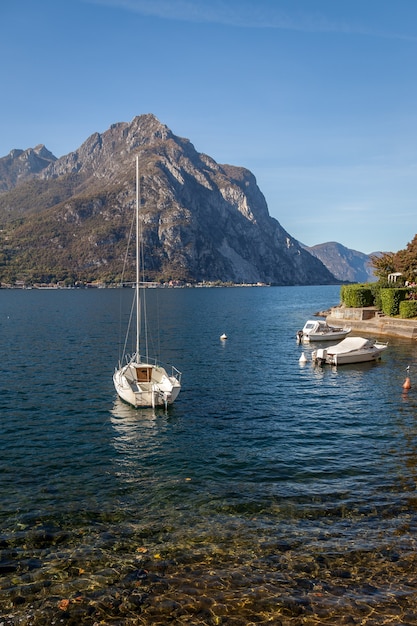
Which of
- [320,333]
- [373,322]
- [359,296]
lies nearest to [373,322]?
[373,322]

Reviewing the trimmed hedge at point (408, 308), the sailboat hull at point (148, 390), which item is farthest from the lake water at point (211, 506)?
the trimmed hedge at point (408, 308)

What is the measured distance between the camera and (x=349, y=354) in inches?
1933

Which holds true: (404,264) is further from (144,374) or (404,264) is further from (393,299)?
(144,374)

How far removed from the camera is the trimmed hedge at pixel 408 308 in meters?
68.4

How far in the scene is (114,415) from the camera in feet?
102

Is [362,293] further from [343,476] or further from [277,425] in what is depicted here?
[343,476]

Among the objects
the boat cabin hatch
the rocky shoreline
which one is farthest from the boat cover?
the boat cabin hatch

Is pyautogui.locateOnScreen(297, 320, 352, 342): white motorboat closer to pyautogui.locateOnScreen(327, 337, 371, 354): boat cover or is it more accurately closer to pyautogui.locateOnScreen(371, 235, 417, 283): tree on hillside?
pyautogui.locateOnScreen(327, 337, 371, 354): boat cover

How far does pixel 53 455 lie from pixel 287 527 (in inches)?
528

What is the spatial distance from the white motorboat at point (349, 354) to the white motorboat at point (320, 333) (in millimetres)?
14908

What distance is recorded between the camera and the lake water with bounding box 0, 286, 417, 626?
12039 millimetres

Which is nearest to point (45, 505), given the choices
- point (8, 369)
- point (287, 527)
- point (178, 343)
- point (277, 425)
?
point (287, 527)

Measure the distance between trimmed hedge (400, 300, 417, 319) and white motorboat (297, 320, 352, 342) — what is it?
940 centimetres

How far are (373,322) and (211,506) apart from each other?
2434 inches
